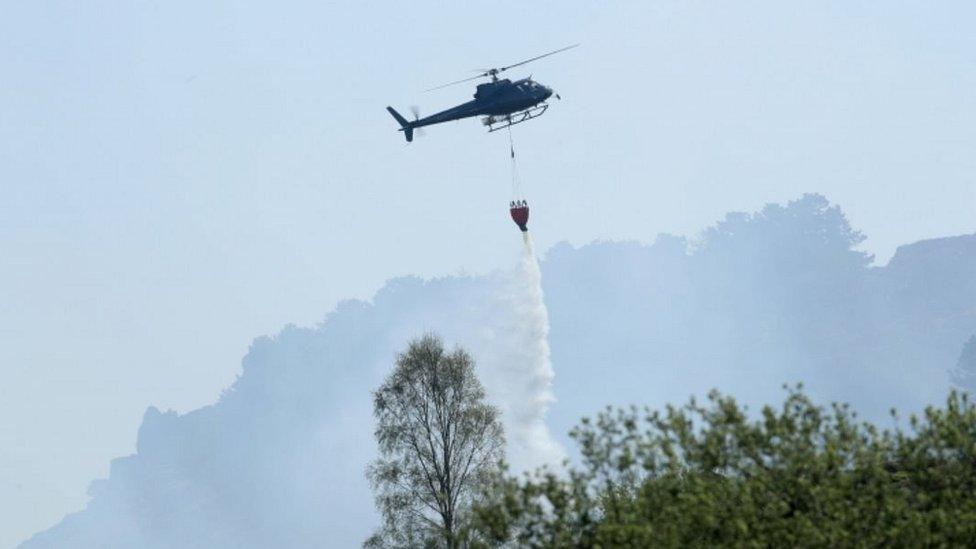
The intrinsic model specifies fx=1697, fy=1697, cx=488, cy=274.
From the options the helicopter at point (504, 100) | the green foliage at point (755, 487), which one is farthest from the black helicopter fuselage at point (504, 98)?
the green foliage at point (755, 487)

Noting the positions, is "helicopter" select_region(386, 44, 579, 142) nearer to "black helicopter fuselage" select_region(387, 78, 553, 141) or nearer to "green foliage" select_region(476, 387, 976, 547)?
"black helicopter fuselage" select_region(387, 78, 553, 141)

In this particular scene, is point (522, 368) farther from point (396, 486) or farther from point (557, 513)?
point (557, 513)

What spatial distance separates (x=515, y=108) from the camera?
383 feet

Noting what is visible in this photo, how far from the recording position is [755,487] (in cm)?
4575

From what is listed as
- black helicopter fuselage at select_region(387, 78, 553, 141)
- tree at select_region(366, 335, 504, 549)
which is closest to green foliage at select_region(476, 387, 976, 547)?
tree at select_region(366, 335, 504, 549)

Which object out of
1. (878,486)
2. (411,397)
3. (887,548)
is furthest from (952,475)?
(411,397)

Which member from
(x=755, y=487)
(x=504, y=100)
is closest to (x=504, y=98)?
(x=504, y=100)

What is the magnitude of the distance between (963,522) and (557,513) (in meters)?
10.9

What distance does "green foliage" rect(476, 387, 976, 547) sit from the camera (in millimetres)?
43531

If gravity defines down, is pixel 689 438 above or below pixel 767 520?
above

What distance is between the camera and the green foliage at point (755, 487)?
43.5 m

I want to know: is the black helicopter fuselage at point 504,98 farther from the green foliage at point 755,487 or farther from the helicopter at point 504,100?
the green foliage at point 755,487

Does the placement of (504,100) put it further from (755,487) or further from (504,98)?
(755,487)

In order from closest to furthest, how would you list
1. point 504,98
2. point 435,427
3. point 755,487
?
point 755,487 → point 435,427 → point 504,98
